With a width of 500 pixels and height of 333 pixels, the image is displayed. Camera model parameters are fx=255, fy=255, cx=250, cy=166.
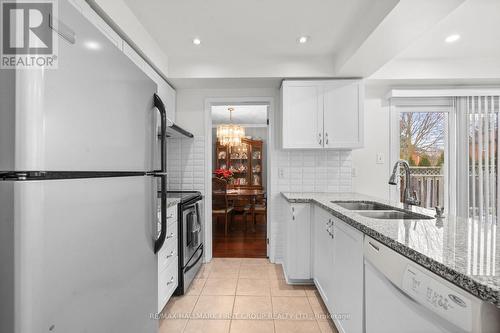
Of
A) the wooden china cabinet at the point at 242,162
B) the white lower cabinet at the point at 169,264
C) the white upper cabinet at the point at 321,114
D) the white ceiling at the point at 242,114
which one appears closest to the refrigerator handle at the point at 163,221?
the white lower cabinet at the point at 169,264

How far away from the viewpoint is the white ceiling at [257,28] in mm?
1890

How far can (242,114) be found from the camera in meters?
5.88

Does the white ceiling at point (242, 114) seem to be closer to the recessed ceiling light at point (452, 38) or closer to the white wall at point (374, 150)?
the white wall at point (374, 150)

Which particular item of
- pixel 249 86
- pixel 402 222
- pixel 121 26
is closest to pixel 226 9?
pixel 121 26

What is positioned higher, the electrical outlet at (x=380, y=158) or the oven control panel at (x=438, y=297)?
the electrical outlet at (x=380, y=158)

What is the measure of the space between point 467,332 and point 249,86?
9.37ft

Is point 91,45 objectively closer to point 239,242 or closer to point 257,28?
point 257,28

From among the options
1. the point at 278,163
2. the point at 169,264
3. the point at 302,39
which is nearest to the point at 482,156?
the point at 278,163

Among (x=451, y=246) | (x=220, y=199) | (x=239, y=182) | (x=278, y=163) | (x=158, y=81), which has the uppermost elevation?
(x=158, y=81)

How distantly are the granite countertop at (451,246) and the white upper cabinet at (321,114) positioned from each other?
1.46 meters

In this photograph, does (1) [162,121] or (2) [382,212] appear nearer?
(1) [162,121]

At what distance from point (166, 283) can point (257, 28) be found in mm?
2257

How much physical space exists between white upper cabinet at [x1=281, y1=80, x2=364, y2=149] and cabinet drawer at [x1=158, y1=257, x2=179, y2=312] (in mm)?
1636

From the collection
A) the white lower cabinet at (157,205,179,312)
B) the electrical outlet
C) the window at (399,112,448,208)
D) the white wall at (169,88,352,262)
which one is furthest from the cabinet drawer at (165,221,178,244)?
the window at (399,112,448,208)
